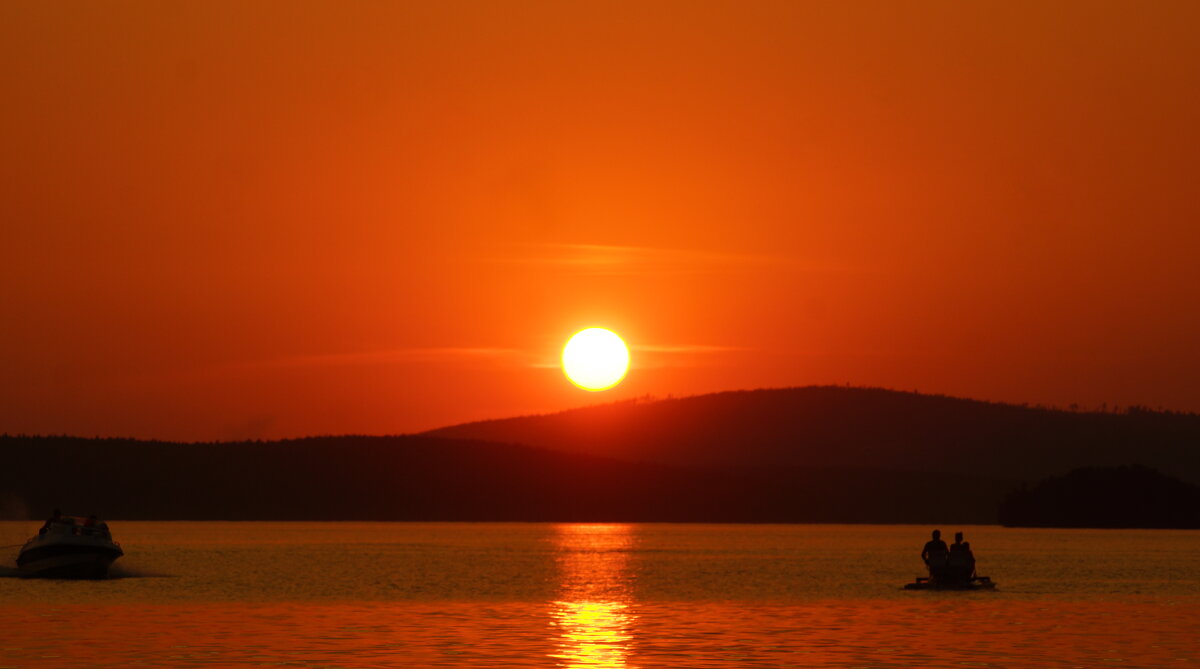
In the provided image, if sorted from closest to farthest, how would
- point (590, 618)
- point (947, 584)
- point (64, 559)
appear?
point (590, 618)
point (947, 584)
point (64, 559)

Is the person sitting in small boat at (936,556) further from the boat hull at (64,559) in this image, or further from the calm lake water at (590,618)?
the boat hull at (64,559)

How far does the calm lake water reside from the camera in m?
47.3

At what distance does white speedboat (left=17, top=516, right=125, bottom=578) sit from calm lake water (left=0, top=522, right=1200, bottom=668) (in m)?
0.91

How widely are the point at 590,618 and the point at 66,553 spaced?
98.0 feet

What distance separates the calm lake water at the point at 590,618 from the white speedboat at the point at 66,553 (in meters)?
0.91

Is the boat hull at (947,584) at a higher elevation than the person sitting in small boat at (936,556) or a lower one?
lower

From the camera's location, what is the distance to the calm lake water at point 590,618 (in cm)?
4734

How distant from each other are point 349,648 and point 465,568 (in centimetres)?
6553

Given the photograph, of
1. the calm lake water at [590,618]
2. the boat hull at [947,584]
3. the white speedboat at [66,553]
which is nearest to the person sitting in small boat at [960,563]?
the boat hull at [947,584]

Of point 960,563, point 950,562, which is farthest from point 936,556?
point 960,563

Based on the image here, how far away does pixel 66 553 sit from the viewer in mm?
80812

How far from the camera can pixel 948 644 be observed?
168 ft

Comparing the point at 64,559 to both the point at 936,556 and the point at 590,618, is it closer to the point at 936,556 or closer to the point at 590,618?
the point at 590,618

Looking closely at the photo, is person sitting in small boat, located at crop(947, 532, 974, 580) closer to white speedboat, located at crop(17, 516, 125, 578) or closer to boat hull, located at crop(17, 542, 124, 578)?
white speedboat, located at crop(17, 516, 125, 578)
